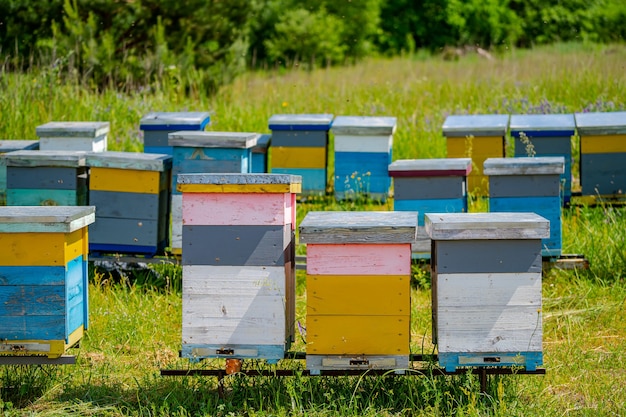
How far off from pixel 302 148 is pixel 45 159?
3.10 m

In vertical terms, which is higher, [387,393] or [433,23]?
[433,23]

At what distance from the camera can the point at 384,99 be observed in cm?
1255

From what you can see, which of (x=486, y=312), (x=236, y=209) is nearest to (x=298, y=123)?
(x=236, y=209)

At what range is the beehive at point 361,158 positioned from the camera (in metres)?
8.44

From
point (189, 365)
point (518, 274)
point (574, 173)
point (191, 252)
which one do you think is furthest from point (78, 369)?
point (574, 173)

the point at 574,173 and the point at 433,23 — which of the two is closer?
the point at 574,173

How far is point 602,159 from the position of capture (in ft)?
24.7

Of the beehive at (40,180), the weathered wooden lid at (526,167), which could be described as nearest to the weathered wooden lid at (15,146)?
the beehive at (40,180)

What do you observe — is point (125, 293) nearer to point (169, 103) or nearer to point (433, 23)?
point (169, 103)

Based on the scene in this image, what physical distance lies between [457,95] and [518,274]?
8.90 meters

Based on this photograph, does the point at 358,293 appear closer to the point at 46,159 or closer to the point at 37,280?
the point at 37,280

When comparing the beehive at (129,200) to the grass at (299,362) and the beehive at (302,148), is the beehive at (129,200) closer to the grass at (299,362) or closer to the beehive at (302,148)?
the grass at (299,362)

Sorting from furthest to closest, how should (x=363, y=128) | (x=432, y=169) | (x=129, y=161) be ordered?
(x=363, y=128) < (x=432, y=169) < (x=129, y=161)

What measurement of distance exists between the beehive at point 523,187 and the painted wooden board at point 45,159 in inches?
109
